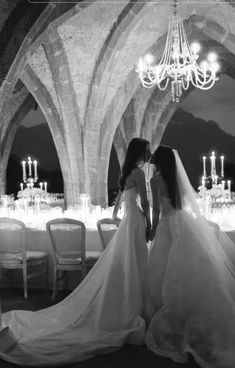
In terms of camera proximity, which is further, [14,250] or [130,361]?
[14,250]

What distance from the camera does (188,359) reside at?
12.4ft

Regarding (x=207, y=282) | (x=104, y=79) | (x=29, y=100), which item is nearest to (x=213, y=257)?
(x=207, y=282)

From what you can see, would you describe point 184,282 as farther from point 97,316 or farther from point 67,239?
point 67,239

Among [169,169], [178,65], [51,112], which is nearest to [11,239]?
[169,169]

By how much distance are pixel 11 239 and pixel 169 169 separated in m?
2.43

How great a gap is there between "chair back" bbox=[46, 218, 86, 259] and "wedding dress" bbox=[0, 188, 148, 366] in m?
1.08

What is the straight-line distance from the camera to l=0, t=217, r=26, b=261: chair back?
597 centimetres

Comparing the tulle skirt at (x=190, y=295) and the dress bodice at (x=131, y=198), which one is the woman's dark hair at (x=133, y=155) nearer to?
the dress bodice at (x=131, y=198)

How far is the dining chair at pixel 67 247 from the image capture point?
228 inches

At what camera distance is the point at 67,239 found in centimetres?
584

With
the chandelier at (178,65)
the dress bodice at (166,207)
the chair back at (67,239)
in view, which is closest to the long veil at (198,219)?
the dress bodice at (166,207)

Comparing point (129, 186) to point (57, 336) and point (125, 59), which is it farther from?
point (125, 59)

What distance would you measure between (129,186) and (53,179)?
1875 centimetres

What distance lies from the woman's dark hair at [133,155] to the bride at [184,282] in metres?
0.12
